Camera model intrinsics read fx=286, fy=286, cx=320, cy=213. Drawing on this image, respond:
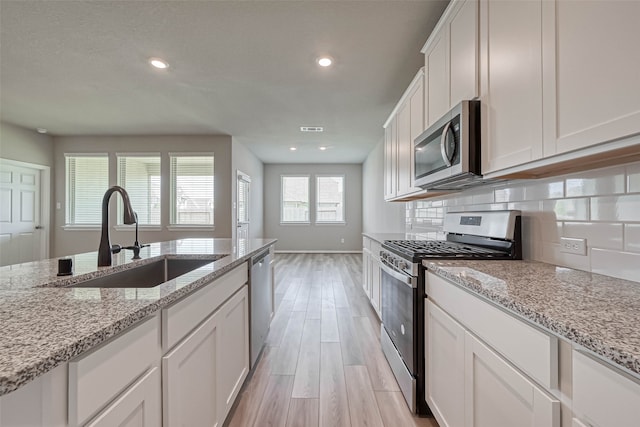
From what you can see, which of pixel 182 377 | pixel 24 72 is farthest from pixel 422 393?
pixel 24 72

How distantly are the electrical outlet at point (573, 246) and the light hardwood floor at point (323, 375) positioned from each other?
115cm

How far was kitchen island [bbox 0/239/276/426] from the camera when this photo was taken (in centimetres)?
50

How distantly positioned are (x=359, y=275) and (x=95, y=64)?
4623 mm

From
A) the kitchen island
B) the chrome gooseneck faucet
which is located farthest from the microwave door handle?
the chrome gooseneck faucet

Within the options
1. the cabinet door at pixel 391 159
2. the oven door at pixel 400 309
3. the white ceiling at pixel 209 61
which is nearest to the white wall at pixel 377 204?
the cabinet door at pixel 391 159

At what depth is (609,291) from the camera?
909 millimetres

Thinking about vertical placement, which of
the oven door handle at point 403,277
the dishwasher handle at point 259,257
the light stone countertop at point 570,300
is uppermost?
the light stone countertop at point 570,300

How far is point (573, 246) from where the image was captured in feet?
4.13

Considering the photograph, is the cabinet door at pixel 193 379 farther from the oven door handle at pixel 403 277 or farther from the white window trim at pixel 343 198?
the white window trim at pixel 343 198

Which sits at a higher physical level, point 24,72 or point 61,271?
point 24,72

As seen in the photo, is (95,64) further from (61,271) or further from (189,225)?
(189,225)

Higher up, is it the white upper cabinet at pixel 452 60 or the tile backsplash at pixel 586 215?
the white upper cabinet at pixel 452 60

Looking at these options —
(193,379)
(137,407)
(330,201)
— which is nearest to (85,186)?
(330,201)

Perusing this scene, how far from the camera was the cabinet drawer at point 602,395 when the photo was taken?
1.74ft
